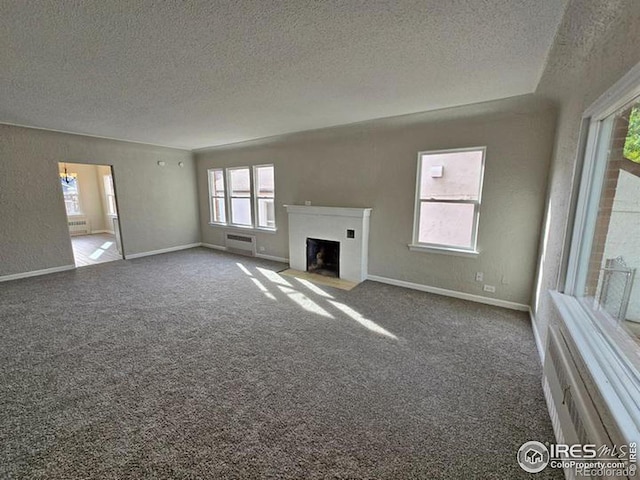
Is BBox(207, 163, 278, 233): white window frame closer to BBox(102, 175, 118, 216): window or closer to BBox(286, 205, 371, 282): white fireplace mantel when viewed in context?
BBox(286, 205, 371, 282): white fireplace mantel

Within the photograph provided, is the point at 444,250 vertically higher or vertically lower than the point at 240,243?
higher

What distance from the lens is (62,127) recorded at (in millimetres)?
4387

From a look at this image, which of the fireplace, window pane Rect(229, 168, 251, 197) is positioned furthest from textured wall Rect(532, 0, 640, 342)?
window pane Rect(229, 168, 251, 197)

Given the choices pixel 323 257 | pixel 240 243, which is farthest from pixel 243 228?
pixel 323 257

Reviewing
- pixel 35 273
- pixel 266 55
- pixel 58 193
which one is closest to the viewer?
pixel 266 55

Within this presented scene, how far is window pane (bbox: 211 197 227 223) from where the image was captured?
675 cm

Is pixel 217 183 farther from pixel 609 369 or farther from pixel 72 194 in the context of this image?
pixel 609 369

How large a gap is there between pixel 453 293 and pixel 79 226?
1068 centimetres

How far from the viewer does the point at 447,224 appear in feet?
12.3

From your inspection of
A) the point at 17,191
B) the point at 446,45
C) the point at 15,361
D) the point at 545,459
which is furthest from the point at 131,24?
the point at 17,191

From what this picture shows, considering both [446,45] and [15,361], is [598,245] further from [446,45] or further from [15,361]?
[15,361]

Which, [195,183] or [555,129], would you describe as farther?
[195,183]

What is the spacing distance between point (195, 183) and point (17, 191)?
3.14 meters

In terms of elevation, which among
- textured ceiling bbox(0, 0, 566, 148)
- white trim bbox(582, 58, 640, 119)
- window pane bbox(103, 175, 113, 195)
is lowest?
window pane bbox(103, 175, 113, 195)
